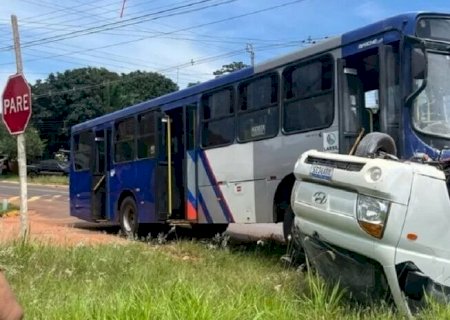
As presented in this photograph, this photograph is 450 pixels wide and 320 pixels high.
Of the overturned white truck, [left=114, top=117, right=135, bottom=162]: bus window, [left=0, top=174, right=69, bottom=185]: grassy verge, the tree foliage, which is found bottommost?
[left=0, top=174, right=69, bottom=185]: grassy verge

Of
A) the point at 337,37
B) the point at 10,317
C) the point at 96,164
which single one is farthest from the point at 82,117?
the point at 10,317

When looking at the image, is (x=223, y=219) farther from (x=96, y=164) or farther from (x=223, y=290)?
(x=96, y=164)

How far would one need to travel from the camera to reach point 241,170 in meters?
10.1

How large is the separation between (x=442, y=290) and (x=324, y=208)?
3.60 ft

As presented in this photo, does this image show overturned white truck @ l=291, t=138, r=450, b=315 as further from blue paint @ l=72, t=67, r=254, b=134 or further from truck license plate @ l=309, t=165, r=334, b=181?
blue paint @ l=72, t=67, r=254, b=134

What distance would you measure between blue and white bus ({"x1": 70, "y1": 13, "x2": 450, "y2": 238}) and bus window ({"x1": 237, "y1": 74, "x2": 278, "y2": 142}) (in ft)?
0.05

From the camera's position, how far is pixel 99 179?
15.7m

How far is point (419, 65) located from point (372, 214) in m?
2.52

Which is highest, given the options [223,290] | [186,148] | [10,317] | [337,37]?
[337,37]

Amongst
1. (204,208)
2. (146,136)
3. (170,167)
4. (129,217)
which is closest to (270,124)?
(204,208)

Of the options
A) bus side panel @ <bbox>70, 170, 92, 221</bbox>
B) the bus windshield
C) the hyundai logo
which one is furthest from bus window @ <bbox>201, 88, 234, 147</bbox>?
bus side panel @ <bbox>70, 170, 92, 221</bbox>

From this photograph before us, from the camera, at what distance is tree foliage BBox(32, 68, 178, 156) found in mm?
66062

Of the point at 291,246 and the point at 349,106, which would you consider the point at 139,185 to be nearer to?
the point at 291,246

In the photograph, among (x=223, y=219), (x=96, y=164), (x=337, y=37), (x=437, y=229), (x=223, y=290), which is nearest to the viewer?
(x=437, y=229)
